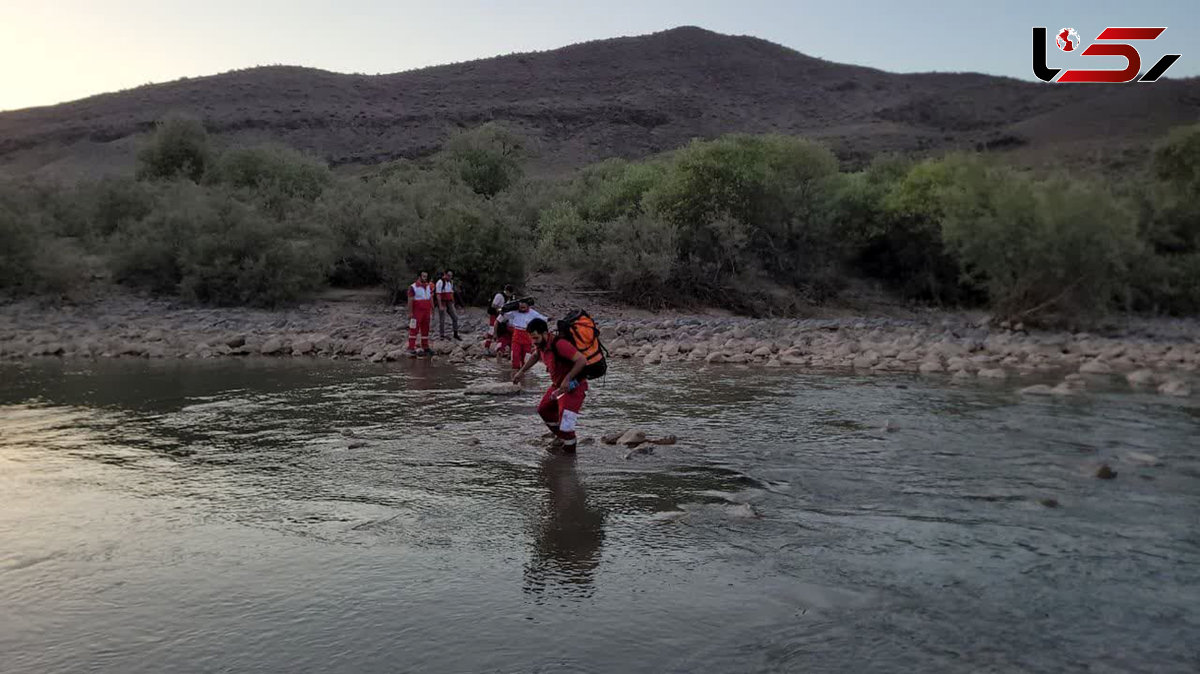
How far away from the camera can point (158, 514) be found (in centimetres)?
803

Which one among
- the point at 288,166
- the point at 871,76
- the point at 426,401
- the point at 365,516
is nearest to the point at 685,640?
Answer: the point at 365,516

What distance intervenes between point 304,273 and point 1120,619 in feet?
78.1

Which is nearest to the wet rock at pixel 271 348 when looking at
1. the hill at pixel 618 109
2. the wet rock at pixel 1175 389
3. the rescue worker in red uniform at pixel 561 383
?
the rescue worker in red uniform at pixel 561 383

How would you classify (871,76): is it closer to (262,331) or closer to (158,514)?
(262,331)

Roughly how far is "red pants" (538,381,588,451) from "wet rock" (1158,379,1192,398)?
1052 centimetres

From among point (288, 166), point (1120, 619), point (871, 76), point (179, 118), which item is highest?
point (871, 76)

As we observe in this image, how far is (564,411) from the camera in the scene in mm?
10188

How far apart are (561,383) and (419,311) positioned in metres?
9.68

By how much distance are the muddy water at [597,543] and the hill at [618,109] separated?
187ft

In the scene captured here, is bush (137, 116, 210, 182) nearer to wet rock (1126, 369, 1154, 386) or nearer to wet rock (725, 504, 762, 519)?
wet rock (1126, 369, 1154, 386)

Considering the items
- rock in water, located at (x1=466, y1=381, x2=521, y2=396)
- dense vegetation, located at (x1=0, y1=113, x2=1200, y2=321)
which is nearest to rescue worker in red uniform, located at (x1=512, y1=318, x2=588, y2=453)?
rock in water, located at (x1=466, y1=381, x2=521, y2=396)

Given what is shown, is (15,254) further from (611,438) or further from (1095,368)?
(1095,368)

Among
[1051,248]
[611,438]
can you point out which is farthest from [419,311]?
[1051,248]

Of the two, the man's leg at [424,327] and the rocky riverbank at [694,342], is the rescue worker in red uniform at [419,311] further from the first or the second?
the rocky riverbank at [694,342]
